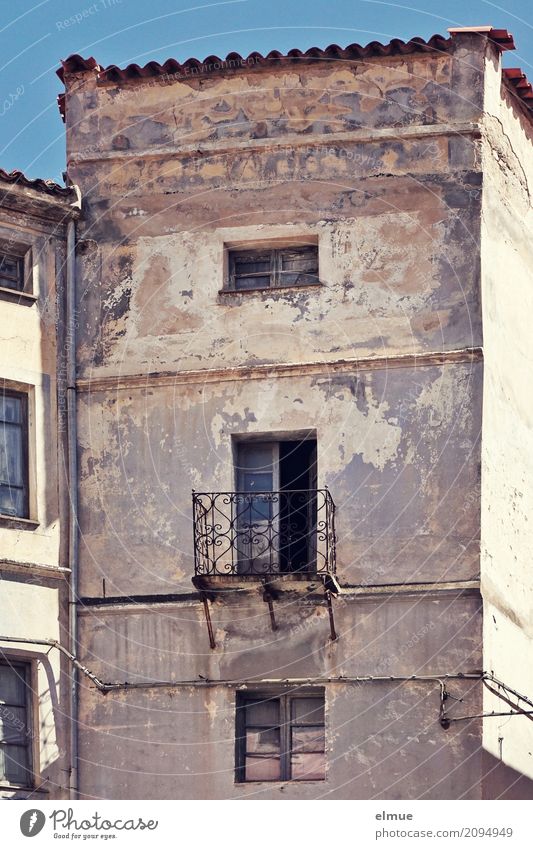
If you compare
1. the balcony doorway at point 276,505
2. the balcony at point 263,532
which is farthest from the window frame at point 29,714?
the balcony doorway at point 276,505

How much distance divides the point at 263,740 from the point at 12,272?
23.3ft

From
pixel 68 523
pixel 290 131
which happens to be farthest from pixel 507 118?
pixel 68 523

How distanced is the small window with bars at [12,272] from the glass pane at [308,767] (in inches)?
288

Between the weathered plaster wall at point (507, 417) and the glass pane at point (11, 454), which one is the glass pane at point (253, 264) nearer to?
the weathered plaster wall at point (507, 417)

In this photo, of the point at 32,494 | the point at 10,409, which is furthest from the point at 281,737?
the point at 10,409

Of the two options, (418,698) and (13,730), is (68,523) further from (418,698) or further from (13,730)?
(418,698)

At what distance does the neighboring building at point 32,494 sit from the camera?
3578cm

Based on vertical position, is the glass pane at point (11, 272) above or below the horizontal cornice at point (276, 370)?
above

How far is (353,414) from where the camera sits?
121 feet

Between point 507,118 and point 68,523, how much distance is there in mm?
8140

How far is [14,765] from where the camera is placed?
35.6 metres

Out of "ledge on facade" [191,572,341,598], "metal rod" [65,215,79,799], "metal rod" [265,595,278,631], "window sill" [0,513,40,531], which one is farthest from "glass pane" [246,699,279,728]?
"window sill" [0,513,40,531]

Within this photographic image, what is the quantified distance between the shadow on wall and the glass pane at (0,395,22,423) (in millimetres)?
7534

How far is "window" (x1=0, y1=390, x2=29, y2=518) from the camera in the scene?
3672 cm
